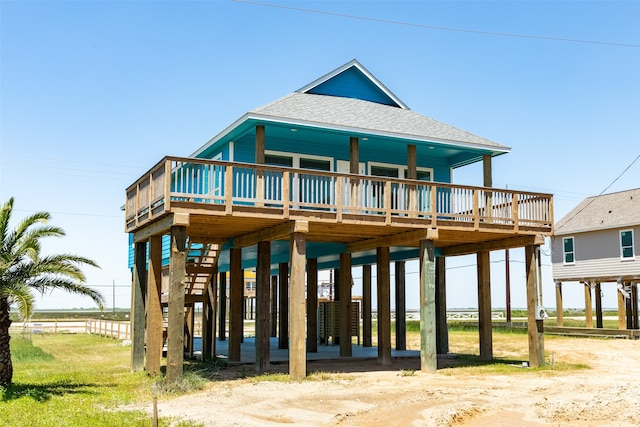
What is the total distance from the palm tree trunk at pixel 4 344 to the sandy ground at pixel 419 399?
4.12 m

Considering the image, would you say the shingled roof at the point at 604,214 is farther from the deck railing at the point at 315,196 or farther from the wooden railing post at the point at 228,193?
the wooden railing post at the point at 228,193

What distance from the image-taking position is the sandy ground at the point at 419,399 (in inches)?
509

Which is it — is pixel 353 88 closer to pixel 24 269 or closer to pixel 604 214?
pixel 24 269

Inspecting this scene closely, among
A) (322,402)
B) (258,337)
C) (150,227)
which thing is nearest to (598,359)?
(258,337)

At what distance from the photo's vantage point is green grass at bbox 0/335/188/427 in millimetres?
12875

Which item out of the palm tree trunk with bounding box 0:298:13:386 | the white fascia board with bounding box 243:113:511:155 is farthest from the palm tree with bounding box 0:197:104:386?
the white fascia board with bounding box 243:113:511:155

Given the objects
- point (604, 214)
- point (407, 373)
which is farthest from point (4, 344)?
point (604, 214)

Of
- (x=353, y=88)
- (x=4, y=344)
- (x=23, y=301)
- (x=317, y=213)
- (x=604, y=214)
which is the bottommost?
(x=4, y=344)

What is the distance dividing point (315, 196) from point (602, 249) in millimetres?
25366

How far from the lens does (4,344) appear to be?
1642 cm

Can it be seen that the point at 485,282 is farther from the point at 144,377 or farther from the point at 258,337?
the point at 144,377

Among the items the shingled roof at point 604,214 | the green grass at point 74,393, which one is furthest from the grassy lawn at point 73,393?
the shingled roof at point 604,214

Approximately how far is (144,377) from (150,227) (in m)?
4.11

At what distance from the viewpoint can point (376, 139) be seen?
21625 mm
